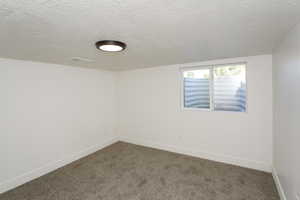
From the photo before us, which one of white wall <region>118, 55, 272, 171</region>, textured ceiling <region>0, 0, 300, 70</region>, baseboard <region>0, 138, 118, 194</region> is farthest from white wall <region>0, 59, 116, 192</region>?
white wall <region>118, 55, 272, 171</region>

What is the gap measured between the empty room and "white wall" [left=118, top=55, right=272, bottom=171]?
0.02 m

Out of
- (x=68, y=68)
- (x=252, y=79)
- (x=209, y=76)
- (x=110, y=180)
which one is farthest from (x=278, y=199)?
(x=68, y=68)

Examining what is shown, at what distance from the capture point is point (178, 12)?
110cm

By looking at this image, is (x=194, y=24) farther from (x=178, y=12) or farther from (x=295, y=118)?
(x=295, y=118)

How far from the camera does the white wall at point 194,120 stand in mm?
2553

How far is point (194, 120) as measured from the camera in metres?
3.22

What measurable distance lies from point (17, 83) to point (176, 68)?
307cm

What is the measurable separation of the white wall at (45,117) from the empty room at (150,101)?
0.06ft

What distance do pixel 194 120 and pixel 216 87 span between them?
34.7 inches

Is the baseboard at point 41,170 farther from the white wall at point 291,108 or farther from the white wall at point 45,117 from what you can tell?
the white wall at point 291,108

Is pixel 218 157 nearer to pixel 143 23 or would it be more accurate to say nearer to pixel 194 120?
pixel 194 120

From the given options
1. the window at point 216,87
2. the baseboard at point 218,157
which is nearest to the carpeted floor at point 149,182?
the baseboard at point 218,157

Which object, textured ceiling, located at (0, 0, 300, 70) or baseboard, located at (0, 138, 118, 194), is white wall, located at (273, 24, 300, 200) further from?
baseboard, located at (0, 138, 118, 194)

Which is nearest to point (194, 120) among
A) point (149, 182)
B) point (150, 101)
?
point (150, 101)
